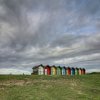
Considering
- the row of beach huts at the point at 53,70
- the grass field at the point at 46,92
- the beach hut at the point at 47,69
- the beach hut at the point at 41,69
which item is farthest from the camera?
the beach hut at the point at 47,69

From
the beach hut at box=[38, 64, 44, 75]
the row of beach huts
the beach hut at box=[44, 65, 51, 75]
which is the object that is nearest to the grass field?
the beach hut at box=[38, 64, 44, 75]

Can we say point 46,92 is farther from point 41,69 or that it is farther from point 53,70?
point 53,70

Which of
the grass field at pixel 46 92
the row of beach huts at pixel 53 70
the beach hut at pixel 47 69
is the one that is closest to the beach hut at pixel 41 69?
the row of beach huts at pixel 53 70

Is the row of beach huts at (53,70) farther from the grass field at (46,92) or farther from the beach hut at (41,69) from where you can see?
the grass field at (46,92)

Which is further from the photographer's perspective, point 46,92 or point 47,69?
point 47,69

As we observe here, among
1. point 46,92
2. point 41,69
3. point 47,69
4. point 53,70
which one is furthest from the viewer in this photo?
point 53,70

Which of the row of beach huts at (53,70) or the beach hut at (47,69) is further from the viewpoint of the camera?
the beach hut at (47,69)

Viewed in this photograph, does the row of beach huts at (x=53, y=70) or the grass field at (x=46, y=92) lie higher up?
the row of beach huts at (x=53, y=70)

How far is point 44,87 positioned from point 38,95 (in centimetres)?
470

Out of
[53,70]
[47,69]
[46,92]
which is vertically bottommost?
[46,92]

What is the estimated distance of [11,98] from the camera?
1003 inches

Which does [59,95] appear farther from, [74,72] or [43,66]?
[74,72]

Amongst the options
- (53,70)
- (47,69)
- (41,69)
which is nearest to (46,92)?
(41,69)

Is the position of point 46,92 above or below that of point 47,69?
below
